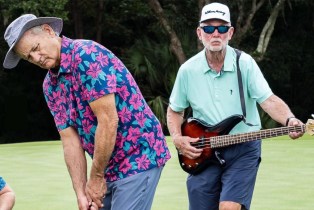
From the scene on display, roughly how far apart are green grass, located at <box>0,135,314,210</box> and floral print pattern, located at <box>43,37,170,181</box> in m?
4.36

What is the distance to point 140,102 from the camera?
452 cm

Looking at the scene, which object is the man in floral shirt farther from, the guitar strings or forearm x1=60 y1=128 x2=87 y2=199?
the guitar strings

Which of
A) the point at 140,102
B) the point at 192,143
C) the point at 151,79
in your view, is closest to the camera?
the point at 140,102

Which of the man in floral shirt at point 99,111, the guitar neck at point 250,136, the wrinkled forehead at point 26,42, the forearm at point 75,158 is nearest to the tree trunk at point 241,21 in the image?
the guitar neck at point 250,136

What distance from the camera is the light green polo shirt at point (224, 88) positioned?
5.82m

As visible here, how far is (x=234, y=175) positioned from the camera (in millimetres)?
5910

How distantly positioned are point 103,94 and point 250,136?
173 cm

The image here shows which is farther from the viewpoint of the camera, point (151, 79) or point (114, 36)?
point (114, 36)

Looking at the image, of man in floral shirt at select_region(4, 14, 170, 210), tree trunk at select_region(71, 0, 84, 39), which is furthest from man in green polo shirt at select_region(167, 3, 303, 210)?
tree trunk at select_region(71, 0, 84, 39)

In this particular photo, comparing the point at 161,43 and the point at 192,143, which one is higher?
the point at 192,143

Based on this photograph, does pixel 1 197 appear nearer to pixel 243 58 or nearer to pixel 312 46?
pixel 243 58

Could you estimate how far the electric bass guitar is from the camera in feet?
18.6

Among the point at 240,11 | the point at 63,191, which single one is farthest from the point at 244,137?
the point at 240,11

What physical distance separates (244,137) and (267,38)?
72.0 feet
